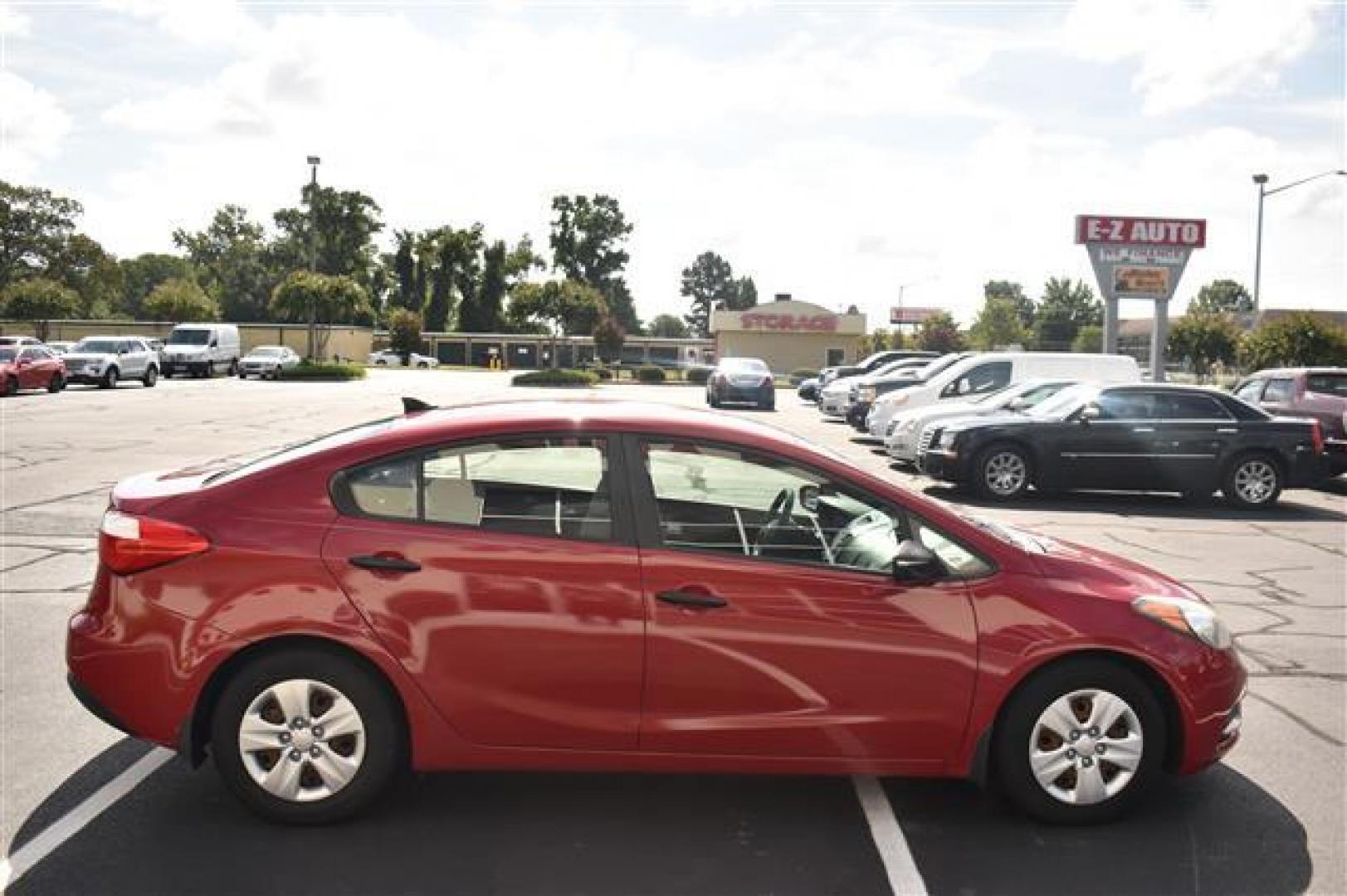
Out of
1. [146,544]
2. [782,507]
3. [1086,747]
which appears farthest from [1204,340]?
[146,544]

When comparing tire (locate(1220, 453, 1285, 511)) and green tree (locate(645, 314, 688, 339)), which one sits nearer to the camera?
tire (locate(1220, 453, 1285, 511))

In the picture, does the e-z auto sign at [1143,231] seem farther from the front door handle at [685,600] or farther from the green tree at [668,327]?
the green tree at [668,327]

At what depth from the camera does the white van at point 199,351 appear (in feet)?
149

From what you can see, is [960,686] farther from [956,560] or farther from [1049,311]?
[1049,311]

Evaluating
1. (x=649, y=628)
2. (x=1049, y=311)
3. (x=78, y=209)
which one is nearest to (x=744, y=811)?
(x=649, y=628)

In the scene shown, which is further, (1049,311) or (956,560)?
(1049,311)

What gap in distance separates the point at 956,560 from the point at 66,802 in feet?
11.1

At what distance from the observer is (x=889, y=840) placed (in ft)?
12.6

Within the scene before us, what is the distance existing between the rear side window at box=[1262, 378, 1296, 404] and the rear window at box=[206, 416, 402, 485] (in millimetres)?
16660

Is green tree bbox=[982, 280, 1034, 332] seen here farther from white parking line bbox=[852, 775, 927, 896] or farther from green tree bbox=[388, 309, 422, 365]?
white parking line bbox=[852, 775, 927, 896]

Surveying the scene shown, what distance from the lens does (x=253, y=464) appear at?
4.18m

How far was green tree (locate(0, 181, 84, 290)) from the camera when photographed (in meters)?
76.5

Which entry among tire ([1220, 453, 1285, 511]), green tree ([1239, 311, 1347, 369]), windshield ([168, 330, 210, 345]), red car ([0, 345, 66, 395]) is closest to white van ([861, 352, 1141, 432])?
tire ([1220, 453, 1285, 511])

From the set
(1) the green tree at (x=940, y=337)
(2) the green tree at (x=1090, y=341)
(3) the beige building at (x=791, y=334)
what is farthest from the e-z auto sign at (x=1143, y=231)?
(2) the green tree at (x=1090, y=341)
